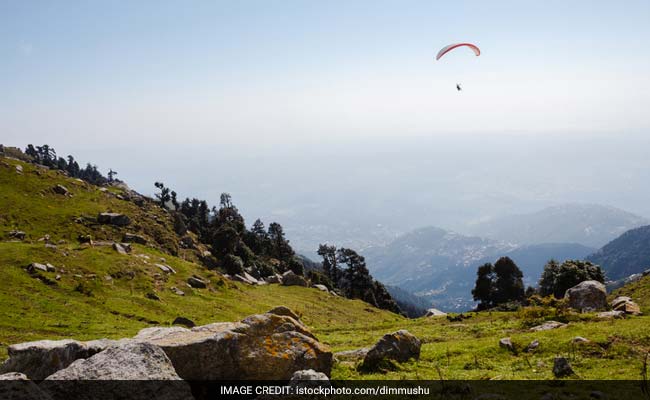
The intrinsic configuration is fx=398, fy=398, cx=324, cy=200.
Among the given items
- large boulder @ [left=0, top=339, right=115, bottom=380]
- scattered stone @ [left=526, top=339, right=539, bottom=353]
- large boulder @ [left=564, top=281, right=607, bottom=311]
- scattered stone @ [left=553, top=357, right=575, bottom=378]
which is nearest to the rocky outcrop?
large boulder @ [left=564, top=281, right=607, bottom=311]

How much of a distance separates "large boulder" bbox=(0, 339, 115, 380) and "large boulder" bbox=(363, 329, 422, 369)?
14.4m

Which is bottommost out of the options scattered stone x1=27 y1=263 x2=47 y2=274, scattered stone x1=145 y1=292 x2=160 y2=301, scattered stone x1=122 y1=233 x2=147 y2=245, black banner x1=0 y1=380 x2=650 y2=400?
black banner x1=0 y1=380 x2=650 y2=400

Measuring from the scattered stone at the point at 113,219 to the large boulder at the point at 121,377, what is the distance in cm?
7480

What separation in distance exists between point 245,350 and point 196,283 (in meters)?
51.3

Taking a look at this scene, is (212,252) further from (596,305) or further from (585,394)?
(585,394)

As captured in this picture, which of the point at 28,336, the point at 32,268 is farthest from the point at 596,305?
the point at 32,268

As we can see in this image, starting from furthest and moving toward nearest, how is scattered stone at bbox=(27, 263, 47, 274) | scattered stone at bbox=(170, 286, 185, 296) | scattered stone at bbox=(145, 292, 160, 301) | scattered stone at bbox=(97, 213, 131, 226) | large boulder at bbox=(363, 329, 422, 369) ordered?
scattered stone at bbox=(97, 213, 131, 226), scattered stone at bbox=(170, 286, 185, 296), scattered stone at bbox=(145, 292, 160, 301), scattered stone at bbox=(27, 263, 47, 274), large boulder at bbox=(363, 329, 422, 369)

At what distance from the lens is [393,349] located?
23.7 meters

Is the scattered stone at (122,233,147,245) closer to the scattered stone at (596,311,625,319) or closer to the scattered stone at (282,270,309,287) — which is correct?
the scattered stone at (282,270,309,287)

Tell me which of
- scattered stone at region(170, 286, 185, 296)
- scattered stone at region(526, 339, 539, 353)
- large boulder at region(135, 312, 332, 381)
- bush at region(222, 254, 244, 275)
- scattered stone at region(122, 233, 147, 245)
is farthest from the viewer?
bush at region(222, 254, 244, 275)

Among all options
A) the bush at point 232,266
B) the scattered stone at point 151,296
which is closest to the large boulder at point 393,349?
the scattered stone at point 151,296

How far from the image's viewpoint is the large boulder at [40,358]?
16938 millimetres

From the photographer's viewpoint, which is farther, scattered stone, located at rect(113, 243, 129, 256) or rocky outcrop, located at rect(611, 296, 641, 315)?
scattered stone, located at rect(113, 243, 129, 256)

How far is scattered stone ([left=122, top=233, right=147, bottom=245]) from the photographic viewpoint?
77625 millimetres
